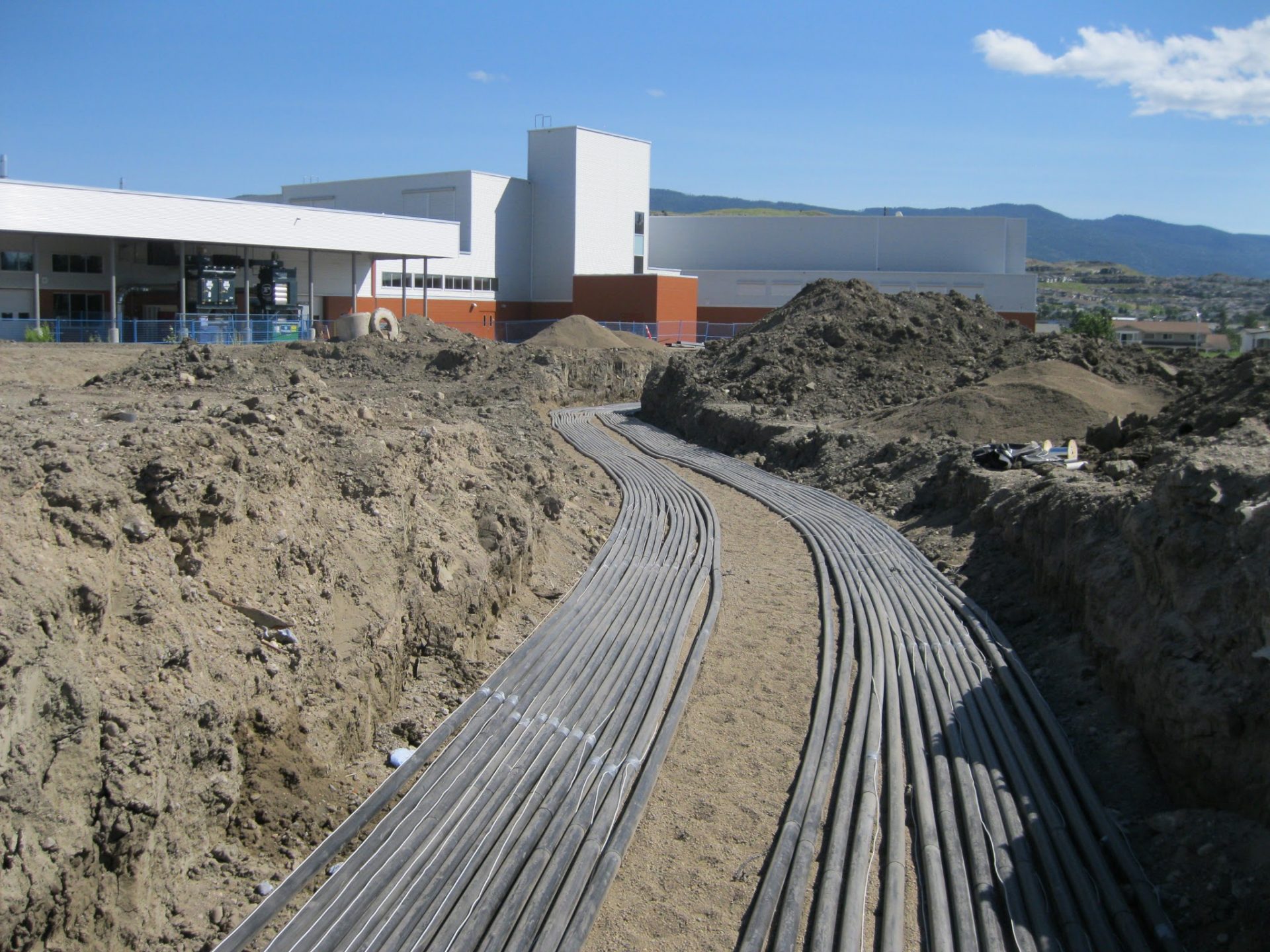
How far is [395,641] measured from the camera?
8641 mm

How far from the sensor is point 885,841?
6.66 metres

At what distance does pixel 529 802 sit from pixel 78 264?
117ft

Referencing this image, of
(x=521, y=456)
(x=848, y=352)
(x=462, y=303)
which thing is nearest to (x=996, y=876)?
(x=521, y=456)

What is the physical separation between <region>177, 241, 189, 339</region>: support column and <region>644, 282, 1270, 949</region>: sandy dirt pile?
17.4 m

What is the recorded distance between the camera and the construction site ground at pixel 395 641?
5.62 m

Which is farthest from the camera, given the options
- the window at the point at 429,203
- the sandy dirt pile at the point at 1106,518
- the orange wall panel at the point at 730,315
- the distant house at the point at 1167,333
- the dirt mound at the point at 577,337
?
the distant house at the point at 1167,333

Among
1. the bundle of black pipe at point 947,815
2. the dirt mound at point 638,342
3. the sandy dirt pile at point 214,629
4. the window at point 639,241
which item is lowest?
the bundle of black pipe at point 947,815

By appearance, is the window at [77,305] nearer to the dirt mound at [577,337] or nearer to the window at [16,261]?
the window at [16,261]

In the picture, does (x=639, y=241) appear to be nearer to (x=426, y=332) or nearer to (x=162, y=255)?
(x=426, y=332)

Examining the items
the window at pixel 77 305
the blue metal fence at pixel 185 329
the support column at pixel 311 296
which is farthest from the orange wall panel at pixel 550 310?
the window at pixel 77 305

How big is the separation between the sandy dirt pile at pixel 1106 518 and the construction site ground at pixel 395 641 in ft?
0.12

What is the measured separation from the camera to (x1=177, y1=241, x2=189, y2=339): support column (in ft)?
115

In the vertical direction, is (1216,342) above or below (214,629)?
above

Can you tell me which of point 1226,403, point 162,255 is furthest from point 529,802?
point 162,255
